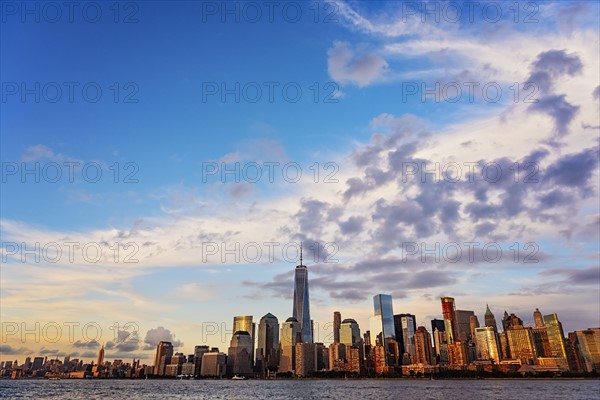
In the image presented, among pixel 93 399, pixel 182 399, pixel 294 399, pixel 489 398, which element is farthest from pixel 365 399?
pixel 93 399

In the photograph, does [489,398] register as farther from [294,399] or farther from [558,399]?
[294,399]

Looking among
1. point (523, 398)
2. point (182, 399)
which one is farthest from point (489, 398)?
point (182, 399)

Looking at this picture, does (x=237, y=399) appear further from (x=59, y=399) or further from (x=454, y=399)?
(x=454, y=399)

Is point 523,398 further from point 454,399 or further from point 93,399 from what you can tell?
point 93,399

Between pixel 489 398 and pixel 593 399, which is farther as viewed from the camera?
pixel 489 398

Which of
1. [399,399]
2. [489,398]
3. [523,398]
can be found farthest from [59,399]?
[523,398]

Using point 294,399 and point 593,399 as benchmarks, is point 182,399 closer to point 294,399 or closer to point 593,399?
point 294,399

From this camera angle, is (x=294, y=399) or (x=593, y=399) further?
(x=294, y=399)
